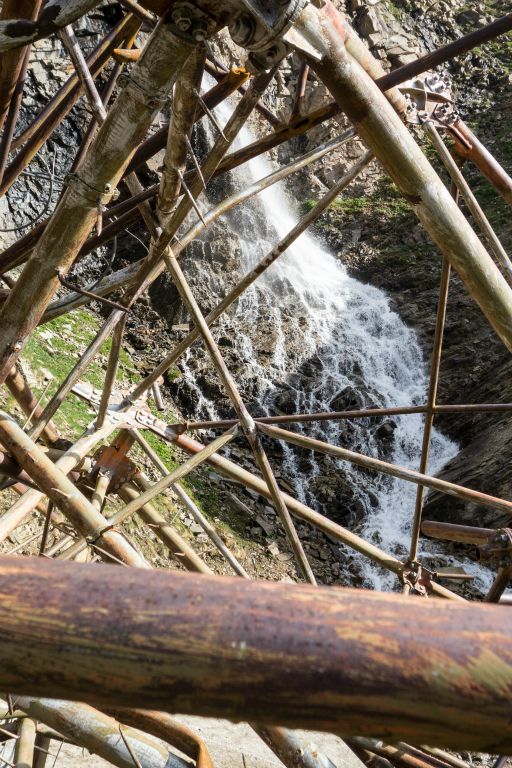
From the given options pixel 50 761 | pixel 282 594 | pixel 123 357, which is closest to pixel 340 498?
pixel 123 357

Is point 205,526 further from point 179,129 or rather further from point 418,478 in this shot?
point 179,129

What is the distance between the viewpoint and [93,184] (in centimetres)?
215

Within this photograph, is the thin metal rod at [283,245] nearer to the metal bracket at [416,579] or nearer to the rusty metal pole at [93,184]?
the rusty metal pole at [93,184]

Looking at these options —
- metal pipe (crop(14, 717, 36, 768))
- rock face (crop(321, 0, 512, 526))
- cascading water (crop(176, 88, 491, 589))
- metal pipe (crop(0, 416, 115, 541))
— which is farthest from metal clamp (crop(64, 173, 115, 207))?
cascading water (crop(176, 88, 491, 589))

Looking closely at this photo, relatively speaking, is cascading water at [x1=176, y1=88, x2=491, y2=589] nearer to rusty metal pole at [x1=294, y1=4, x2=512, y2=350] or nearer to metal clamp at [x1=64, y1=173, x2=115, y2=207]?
rusty metal pole at [x1=294, y1=4, x2=512, y2=350]

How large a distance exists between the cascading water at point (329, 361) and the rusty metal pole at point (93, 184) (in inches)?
331

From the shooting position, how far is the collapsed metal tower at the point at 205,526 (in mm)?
812

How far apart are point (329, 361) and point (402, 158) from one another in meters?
11.5

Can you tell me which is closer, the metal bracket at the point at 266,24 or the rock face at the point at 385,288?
the metal bracket at the point at 266,24

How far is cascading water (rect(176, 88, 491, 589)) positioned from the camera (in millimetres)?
11578

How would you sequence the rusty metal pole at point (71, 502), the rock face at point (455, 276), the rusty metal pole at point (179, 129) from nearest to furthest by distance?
the rusty metal pole at point (179, 129) → the rusty metal pole at point (71, 502) → the rock face at point (455, 276)

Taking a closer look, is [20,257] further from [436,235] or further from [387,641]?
[387,641]

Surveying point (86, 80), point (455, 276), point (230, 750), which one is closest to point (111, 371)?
point (86, 80)

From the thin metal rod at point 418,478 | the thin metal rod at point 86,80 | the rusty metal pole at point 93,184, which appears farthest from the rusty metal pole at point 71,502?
the thin metal rod at point 86,80
